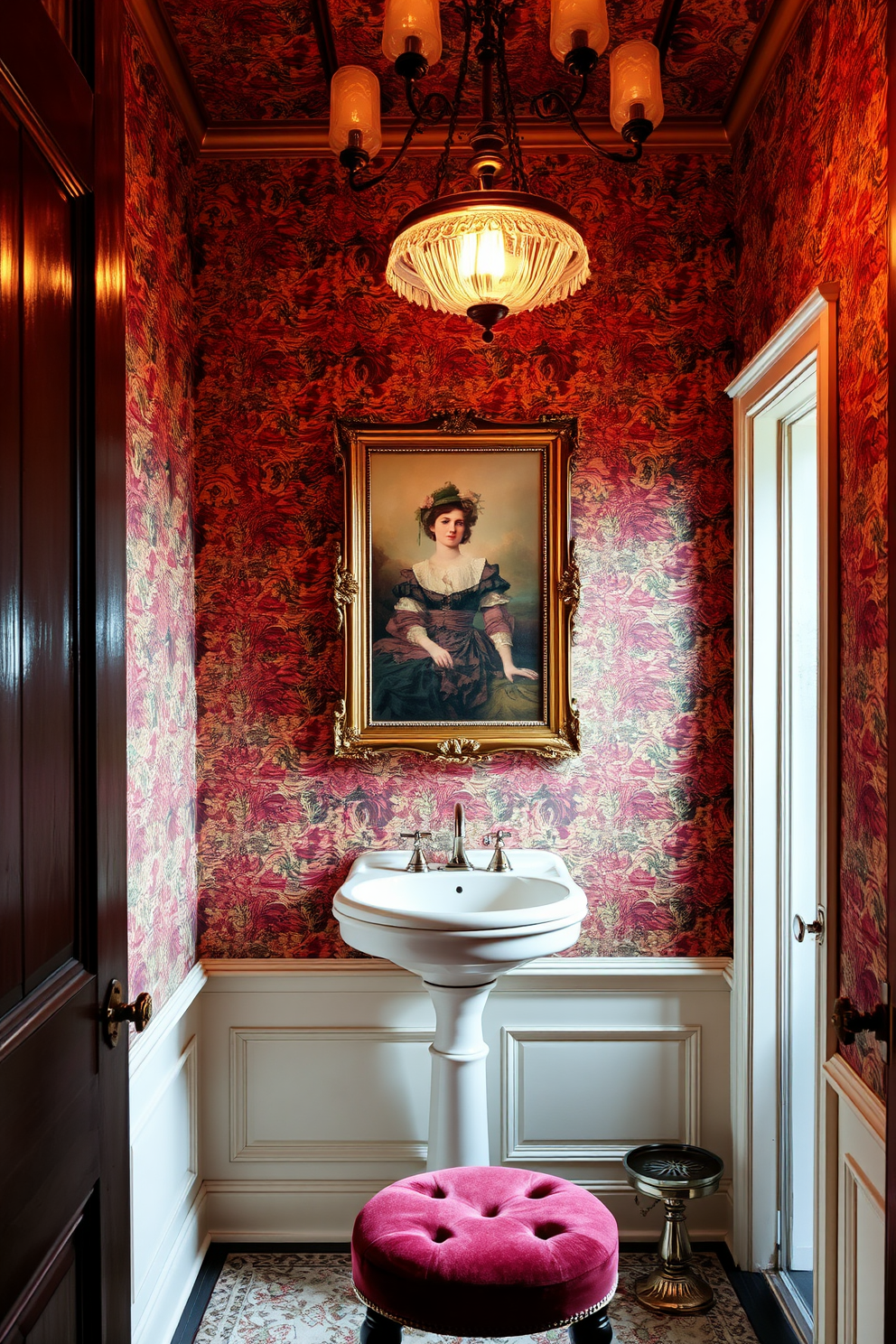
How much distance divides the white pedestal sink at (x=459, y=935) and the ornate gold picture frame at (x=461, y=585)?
35 cm

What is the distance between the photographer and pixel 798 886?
2.51m

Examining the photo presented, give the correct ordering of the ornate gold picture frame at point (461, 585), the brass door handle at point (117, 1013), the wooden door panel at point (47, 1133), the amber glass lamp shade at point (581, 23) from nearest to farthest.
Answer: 1. the wooden door panel at point (47, 1133)
2. the brass door handle at point (117, 1013)
3. the amber glass lamp shade at point (581, 23)
4. the ornate gold picture frame at point (461, 585)

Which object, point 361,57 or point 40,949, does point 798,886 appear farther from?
point 361,57

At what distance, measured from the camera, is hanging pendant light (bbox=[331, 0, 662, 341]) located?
61.1 inches

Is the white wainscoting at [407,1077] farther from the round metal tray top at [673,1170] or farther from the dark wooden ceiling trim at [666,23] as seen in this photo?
the dark wooden ceiling trim at [666,23]

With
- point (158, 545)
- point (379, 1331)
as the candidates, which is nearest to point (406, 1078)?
point (379, 1331)

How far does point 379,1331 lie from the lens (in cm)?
182

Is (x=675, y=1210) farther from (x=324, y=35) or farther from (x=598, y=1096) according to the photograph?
(x=324, y=35)

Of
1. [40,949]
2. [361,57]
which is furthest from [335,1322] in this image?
[361,57]

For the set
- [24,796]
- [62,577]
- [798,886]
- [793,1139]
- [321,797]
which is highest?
[62,577]

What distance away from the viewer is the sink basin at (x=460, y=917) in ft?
7.20

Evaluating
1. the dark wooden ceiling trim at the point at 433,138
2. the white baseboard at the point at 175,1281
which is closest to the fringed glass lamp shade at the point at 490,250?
the dark wooden ceiling trim at the point at 433,138

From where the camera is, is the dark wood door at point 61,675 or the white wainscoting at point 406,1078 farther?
the white wainscoting at point 406,1078

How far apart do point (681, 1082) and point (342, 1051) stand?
960 millimetres
